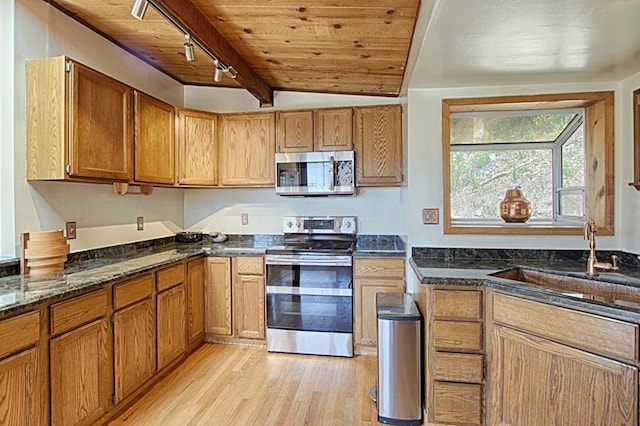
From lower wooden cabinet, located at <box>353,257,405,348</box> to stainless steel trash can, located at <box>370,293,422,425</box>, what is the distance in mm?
857

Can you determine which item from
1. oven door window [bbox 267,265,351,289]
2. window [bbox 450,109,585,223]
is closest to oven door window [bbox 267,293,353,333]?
oven door window [bbox 267,265,351,289]

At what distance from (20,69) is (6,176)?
2.08 ft

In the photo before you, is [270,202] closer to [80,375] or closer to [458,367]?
[80,375]

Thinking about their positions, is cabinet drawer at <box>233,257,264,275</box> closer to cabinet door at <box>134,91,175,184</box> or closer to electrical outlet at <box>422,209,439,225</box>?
cabinet door at <box>134,91,175,184</box>

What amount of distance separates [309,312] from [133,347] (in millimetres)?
1350

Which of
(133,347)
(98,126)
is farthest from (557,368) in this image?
(98,126)

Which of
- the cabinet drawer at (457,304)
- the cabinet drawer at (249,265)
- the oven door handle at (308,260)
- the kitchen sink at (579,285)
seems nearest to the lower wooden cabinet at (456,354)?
the cabinet drawer at (457,304)

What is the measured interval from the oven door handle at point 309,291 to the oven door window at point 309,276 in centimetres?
3

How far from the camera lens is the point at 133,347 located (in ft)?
7.65

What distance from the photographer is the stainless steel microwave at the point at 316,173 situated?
3.28 metres

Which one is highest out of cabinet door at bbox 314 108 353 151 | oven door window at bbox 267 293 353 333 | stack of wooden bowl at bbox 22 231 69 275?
cabinet door at bbox 314 108 353 151

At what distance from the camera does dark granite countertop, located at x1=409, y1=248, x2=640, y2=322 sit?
59.1 inches

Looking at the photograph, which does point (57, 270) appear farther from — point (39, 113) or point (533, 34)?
point (533, 34)

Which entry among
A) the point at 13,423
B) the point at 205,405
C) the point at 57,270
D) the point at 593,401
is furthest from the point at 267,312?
the point at 593,401
